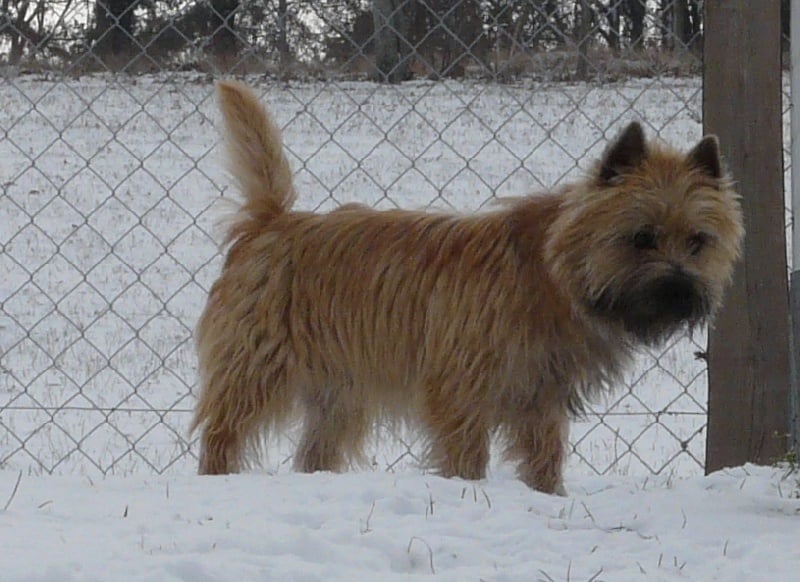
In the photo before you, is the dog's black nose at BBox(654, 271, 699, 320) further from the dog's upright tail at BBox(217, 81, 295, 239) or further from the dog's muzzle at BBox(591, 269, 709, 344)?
the dog's upright tail at BBox(217, 81, 295, 239)

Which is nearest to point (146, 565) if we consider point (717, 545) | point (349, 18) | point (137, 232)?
point (717, 545)

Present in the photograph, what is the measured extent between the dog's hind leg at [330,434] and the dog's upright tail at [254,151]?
0.74 m

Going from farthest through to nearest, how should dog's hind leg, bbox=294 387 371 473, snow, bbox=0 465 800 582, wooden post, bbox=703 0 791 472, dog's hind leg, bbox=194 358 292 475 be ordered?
dog's hind leg, bbox=294 387 371 473 → dog's hind leg, bbox=194 358 292 475 → wooden post, bbox=703 0 791 472 → snow, bbox=0 465 800 582

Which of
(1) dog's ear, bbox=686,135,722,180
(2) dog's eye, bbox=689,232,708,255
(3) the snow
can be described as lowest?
(3) the snow

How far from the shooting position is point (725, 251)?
381 centimetres

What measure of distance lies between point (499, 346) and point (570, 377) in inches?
9.9

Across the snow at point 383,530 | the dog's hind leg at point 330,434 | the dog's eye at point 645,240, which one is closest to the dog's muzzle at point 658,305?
the dog's eye at point 645,240

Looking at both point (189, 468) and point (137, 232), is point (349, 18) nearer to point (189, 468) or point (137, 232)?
point (137, 232)

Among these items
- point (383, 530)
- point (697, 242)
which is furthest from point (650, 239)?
point (383, 530)

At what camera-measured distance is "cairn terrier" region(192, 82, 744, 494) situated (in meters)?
3.79

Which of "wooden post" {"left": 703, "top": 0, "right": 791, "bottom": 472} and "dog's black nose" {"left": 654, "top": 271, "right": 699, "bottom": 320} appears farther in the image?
"wooden post" {"left": 703, "top": 0, "right": 791, "bottom": 472}

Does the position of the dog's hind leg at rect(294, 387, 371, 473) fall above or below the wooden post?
below

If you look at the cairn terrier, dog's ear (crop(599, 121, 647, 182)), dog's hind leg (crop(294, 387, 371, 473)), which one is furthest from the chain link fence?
dog's ear (crop(599, 121, 647, 182))

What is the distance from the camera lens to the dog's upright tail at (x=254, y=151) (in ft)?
14.4
